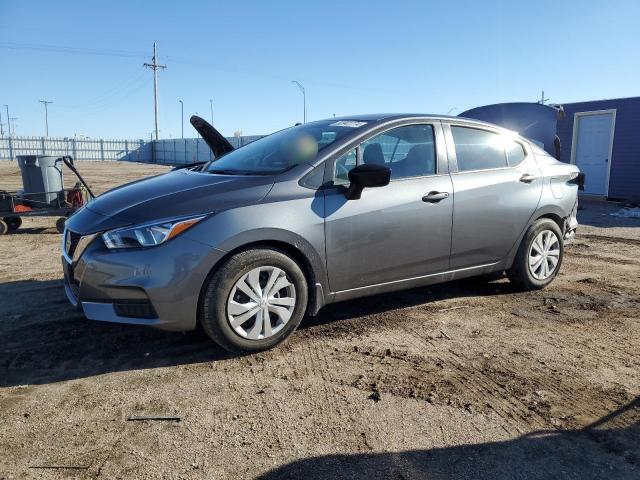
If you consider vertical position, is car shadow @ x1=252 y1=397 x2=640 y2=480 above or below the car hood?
below

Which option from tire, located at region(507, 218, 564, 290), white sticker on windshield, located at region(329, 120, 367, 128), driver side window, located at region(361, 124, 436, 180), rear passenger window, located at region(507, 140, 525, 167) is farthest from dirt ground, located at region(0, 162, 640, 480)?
white sticker on windshield, located at region(329, 120, 367, 128)

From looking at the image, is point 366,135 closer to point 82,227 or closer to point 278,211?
point 278,211

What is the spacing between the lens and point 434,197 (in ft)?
13.5

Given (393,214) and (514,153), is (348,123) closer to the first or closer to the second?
(393,214)

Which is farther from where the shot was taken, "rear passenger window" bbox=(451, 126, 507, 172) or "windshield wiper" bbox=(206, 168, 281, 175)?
"rear passenger window" bbox=(451, 126, 507, 172)

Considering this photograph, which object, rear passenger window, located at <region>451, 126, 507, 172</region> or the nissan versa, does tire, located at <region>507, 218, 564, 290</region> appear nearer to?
the nissan versa

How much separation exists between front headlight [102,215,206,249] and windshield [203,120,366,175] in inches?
33.6

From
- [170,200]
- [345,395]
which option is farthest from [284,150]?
[345,395]

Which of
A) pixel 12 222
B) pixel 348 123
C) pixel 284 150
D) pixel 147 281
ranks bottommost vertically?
pixel 12 222

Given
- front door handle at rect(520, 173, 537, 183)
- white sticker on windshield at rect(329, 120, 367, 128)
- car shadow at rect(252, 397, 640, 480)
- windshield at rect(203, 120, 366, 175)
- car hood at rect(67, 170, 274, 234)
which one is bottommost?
car shadow at rect(252, 397, 640, 480)

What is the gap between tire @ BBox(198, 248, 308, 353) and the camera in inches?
130

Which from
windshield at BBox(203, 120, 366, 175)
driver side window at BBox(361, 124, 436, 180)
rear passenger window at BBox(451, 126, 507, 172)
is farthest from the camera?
rear passenger window at BBox(451, 126, 507, 172)

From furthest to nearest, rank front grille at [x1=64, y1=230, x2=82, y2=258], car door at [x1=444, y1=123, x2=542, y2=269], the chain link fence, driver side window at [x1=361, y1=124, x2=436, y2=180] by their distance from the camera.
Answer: the chain link fence → car door at [x1=444, y1=123, x2=542, y2=269] → driver side window at [x1=361, y1=124, x2=436, y2=180] → front grille at [x1=64, y1=230, x2=82, y2=258]

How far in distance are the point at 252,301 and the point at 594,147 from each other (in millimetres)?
15278
